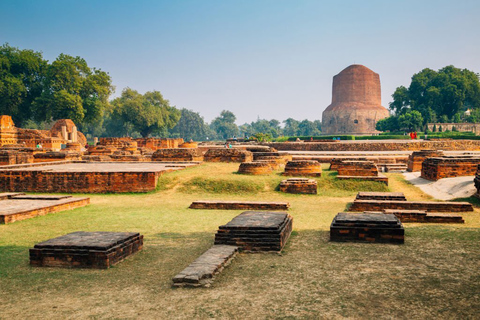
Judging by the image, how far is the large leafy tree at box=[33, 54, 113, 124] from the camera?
100ft

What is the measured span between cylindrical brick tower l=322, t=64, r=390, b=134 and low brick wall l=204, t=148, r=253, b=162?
46.6 m

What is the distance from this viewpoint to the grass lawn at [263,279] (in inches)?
101

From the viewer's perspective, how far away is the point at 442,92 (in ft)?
144

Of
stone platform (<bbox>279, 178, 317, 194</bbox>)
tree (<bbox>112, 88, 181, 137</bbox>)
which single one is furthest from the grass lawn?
tree (<bbox>112, 88, 181, 137</bbox>)

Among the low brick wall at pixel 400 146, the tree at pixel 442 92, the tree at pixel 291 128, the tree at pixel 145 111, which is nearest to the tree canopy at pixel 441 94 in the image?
the tree at pixel 442 92

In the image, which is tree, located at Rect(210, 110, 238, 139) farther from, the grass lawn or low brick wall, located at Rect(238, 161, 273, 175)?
the grass lawn

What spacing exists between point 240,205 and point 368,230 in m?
2.83

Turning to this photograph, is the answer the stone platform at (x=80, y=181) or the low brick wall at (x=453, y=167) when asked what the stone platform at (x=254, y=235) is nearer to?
the stone platform at (x=80, y=181)

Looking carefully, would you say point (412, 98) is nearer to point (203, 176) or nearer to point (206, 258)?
point (203, 176)

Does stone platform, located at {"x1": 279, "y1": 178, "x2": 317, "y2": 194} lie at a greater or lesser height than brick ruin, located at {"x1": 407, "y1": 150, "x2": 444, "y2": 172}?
lesser

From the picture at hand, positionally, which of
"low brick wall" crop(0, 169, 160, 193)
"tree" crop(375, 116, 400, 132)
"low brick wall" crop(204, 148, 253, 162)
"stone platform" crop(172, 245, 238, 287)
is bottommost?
"stone platform" crop(172, 245, 238, 287)

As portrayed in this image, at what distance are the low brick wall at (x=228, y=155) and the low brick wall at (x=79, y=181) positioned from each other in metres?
4.12

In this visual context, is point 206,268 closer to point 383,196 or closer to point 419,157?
point 383,196

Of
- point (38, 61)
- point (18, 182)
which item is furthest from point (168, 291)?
point (38, 61)
